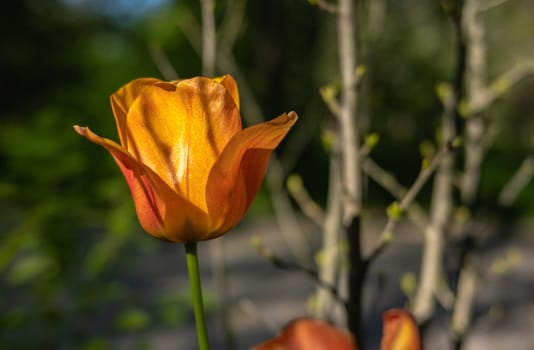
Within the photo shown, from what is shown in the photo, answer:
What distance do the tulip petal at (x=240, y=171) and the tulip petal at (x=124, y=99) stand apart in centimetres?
11

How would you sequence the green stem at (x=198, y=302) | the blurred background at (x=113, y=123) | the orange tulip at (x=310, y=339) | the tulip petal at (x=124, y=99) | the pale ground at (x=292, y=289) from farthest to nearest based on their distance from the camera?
the pale ground at (x=292, y=289) → the blurred background at (x=113, y=123) → the tulip petal at (x=124, y=99) → the green stem at (x=198, y=302) → the orange tulip at (x=310, y=339)

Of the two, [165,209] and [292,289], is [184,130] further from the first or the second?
[292,289]

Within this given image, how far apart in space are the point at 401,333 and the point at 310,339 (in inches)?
2.5

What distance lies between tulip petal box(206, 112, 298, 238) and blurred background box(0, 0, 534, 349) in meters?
0.57

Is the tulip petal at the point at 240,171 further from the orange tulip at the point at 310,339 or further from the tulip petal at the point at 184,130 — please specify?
the orange tulip at the point at 310,339

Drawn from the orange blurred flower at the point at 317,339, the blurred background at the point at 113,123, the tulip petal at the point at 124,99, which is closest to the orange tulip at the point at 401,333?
the orange blurred flower at the point at 317,339

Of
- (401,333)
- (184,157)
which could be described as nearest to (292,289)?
(184,157)

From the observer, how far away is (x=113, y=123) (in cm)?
785

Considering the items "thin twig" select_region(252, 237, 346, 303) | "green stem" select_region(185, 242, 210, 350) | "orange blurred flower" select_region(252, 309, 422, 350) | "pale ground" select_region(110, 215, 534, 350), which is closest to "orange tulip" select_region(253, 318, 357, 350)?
"orange blurred flower" select_region(252, 309, 422, 350)

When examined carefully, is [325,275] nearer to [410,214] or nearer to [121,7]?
[410,214]

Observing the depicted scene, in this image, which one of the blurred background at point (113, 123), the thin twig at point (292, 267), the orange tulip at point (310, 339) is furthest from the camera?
the blurred background at point (113, 123)

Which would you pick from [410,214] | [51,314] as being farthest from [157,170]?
[51,314]

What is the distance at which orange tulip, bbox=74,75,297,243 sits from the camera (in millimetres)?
687

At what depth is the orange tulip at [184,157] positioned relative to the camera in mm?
687
